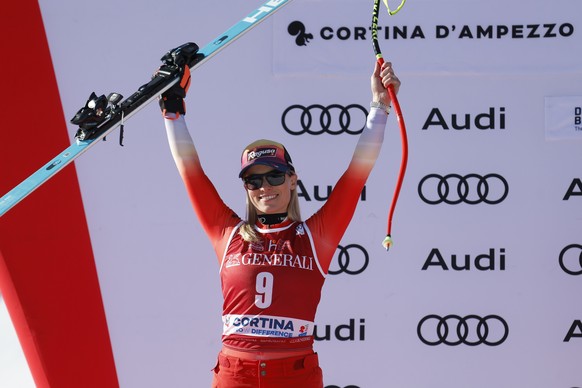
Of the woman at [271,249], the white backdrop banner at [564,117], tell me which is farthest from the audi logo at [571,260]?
the woman at [271,249]

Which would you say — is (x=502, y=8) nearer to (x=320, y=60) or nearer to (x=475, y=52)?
(x=475, y=52)

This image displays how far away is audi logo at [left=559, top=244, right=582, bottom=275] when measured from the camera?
12.4ft

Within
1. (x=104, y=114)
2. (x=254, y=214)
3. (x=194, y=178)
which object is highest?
(x=104, y=114)

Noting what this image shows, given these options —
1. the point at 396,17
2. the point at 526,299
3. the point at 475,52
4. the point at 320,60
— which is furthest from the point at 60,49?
the point at 526,299

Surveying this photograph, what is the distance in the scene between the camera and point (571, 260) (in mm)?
3775

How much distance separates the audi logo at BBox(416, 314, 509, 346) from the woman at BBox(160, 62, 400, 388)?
1074mm

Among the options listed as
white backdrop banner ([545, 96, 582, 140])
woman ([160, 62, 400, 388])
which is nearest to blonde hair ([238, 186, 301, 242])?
woman ([160, 62, 400, 388])

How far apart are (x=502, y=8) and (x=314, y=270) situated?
1.45 m

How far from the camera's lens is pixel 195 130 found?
12.5 ft

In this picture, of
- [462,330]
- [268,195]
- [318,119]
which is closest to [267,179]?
[268,195]

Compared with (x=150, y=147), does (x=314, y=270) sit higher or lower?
lower

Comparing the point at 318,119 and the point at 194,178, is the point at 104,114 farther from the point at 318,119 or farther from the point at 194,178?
the point at 318,119

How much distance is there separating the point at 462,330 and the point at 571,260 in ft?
1.55

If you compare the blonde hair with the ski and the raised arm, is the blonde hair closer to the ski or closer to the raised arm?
the raised arm
